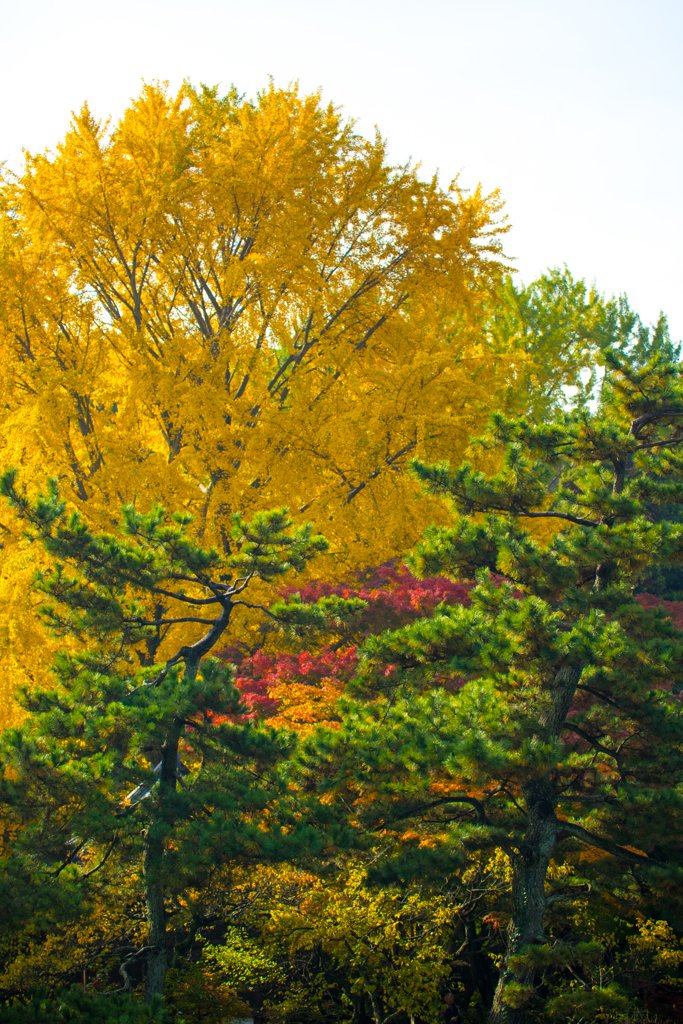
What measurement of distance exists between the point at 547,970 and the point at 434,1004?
1.65 m

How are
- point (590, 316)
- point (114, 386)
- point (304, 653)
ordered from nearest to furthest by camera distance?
point (304, 653) → point (114, 386) → point (590, 316)

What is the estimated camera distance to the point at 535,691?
6250mm

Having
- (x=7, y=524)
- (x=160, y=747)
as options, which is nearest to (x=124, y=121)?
(x=7, y=524)

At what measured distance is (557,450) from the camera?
7000 millimetres

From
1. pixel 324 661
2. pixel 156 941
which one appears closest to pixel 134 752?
pixel 156 941

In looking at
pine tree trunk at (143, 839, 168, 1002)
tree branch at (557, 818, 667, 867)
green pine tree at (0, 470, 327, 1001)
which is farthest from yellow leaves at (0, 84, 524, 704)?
tree branch at (557, 818, 667, 867)

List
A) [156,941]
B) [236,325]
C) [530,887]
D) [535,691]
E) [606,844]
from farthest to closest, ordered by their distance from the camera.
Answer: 1. [236,325]
2. [535,691]
3. [530,887]
4. [606,844]
5. [156,941]

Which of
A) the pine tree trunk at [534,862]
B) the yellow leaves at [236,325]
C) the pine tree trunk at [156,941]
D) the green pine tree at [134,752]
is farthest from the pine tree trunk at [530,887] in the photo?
the yellow leaves at [236,325]

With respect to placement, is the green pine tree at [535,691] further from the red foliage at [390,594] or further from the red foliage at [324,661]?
the red foliage at [390,594]

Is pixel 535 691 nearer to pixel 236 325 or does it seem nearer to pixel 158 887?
pixel 158 887

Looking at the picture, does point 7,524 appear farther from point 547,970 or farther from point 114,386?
point 547,970

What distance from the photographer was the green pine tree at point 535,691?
18.7ft

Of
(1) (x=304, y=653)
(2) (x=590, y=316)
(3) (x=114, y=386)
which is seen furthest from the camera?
(2) (x=590, y=316)

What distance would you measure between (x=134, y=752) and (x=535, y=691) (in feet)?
10.9
